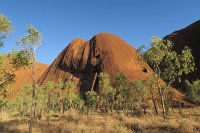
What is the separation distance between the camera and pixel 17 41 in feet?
72.7

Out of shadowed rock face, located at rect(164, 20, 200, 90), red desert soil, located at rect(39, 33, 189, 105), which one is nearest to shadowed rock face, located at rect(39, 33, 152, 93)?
red desert soil, located at rect(39, 33, 189, 105)

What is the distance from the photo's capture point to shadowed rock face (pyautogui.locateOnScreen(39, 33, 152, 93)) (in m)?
122

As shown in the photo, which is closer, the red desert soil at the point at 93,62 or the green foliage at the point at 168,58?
the green foliage at the point at 168,58

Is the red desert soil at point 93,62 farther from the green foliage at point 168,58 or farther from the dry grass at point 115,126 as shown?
the dry grass at point 115,126

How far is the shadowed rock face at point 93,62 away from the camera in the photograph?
122m

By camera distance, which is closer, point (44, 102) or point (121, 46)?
point (44, 102)

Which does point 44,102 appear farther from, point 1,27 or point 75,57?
point 1,27

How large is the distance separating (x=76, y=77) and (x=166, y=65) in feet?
331

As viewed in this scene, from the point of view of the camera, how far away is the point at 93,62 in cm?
13062

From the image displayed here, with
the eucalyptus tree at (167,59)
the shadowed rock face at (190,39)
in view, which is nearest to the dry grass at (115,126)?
the eucalyptus tree at (167,59)

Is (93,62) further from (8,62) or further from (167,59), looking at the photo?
(8,62)

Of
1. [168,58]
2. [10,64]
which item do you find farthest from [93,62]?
[10,64]

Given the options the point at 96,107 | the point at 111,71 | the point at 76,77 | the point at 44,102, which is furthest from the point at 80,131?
the point at 76,77

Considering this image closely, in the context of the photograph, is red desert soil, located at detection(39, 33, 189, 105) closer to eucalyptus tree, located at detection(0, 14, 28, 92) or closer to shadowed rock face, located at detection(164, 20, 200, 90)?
shadowed rock face, located at detection(164, 20, 200, 90)
